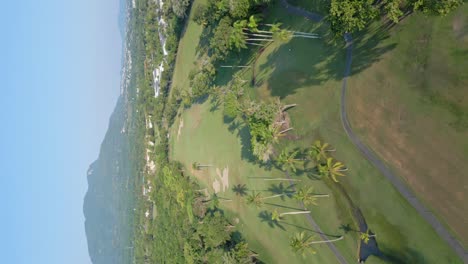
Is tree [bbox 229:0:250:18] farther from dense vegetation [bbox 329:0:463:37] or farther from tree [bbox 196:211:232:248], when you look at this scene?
tree [bbox 196:211:232:248]

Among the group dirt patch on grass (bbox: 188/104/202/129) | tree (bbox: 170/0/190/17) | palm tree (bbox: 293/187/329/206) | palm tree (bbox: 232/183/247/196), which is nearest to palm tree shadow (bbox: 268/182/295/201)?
palm tree (bbox: 293/187/329/206)

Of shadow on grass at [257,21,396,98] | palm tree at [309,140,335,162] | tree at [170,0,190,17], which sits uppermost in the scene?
tree at [170,0,190,17]

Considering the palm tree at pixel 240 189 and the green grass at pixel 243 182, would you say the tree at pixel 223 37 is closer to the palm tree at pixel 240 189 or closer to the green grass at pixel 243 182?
the green grass at pixel 243 182

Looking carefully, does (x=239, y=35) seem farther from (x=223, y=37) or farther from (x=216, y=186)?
(x=216, y=186)

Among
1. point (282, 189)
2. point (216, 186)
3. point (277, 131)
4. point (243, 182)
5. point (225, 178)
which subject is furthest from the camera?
point (216, 186)

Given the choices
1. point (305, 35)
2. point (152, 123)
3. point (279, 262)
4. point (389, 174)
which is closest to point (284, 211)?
point (279, 262)

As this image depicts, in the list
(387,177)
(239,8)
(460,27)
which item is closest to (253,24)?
(239,8)

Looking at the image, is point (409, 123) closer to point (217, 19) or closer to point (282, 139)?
point (282, 139)
